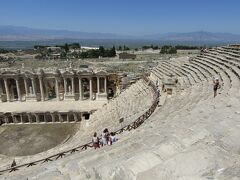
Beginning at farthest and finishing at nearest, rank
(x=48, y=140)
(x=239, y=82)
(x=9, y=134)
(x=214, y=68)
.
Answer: (x=9, y=134), (x=48, y=140), (x=214, y=68), (x=239, y=82)

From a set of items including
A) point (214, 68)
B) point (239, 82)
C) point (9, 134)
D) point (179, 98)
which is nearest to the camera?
point (239, 82)

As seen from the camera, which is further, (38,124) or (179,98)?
(38,124)

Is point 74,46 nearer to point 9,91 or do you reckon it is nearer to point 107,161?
point 9,91

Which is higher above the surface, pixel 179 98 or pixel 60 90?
pixel 179 98

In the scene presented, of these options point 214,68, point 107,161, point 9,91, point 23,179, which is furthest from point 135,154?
point 9,91

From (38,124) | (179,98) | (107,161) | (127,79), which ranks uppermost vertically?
(107,161)

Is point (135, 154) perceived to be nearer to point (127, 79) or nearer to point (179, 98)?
point (179, 98)

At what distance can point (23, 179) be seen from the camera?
29.2 feet

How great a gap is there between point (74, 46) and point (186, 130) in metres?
142

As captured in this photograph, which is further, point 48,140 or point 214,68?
A: point 48,140

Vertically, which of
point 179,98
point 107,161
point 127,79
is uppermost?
point 107,161

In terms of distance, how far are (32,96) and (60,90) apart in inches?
175

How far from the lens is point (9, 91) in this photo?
45.2 metres

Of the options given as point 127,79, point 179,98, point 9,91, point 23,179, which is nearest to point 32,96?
point 9,91
